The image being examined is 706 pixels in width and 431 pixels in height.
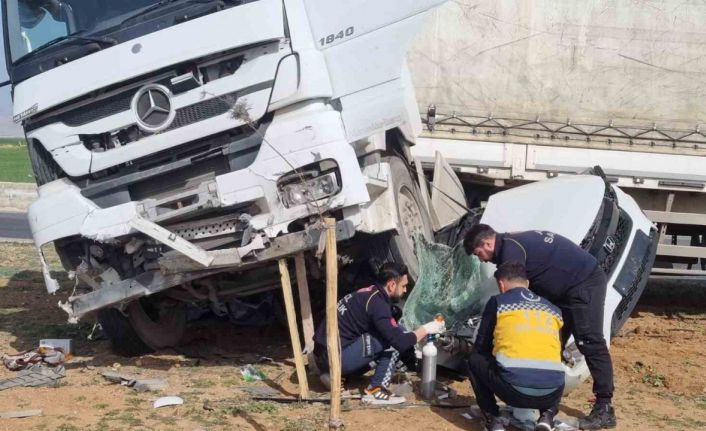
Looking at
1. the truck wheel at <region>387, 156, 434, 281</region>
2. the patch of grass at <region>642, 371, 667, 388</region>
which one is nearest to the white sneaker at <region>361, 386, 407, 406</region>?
the truck wheel at <region>387, 156, 434, 281</region>

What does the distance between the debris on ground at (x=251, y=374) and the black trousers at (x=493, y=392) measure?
1.81 m

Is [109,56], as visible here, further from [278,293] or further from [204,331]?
[204,331]

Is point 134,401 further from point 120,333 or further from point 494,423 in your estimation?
point 494,423

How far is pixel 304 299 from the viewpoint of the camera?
6504mm

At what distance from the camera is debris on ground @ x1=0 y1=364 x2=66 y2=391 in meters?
6.52

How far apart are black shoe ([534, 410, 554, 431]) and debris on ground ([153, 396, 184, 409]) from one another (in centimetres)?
221

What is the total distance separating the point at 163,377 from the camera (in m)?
6.83

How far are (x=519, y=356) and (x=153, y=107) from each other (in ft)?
9.36

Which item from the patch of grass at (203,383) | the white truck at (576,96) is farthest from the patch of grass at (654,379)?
the patch of grass at (203,383)

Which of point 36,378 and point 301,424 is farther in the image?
point 36,378

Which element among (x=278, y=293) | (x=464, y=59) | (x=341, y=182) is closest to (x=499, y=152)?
(x=464, y=59)

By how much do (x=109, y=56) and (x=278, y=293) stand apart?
2437 millimetres

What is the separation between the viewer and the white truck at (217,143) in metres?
6.15

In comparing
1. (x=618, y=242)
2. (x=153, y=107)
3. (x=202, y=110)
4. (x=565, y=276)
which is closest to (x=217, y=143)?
(x=202, y=110)
